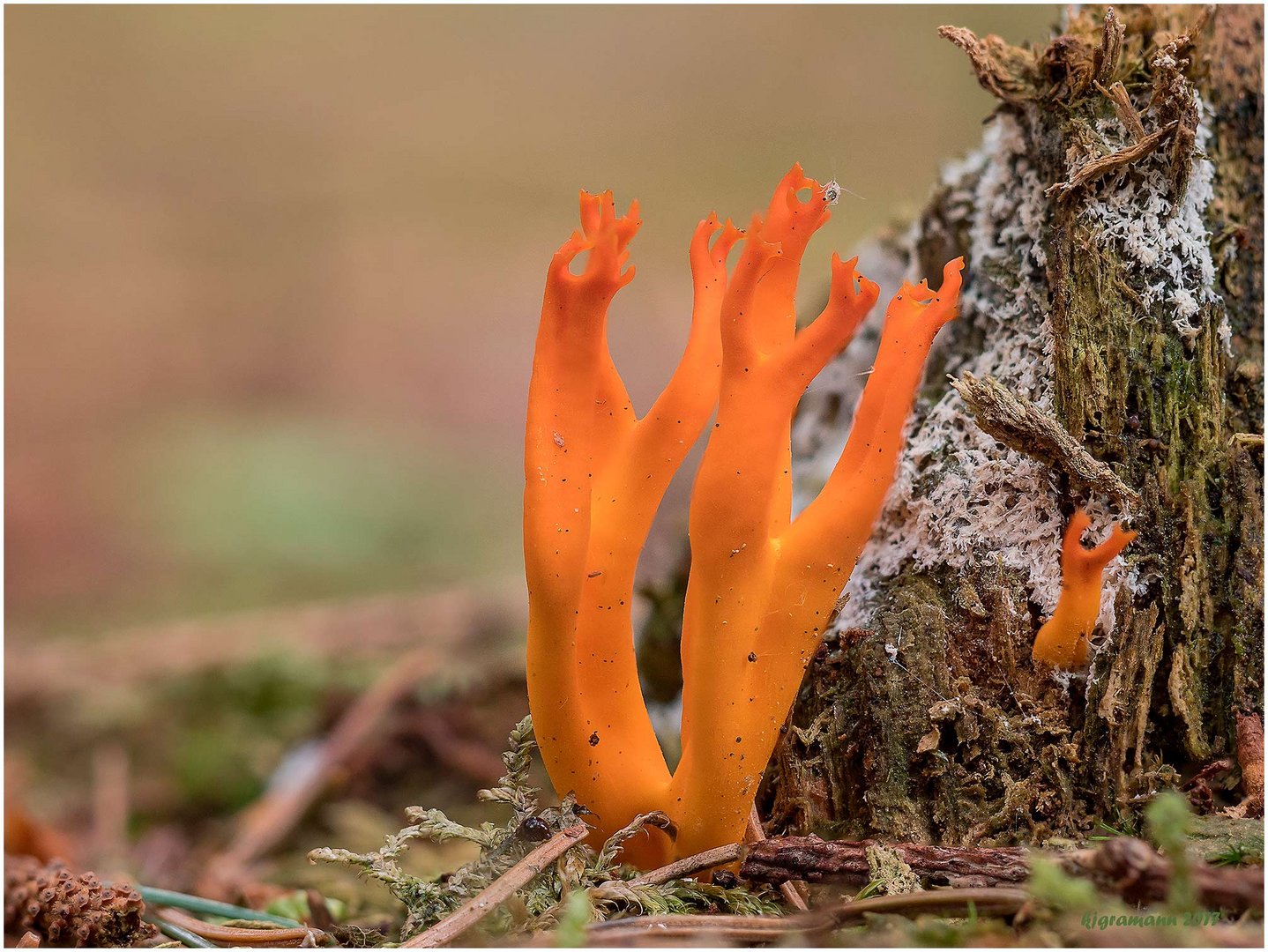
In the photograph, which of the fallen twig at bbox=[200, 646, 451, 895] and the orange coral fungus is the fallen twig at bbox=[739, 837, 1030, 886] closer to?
the orange coral fungus

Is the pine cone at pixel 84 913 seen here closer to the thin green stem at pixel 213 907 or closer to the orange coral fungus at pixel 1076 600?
the thin green stem at pixel 213 907

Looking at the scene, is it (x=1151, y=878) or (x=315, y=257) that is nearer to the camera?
(x=1151, y=878)

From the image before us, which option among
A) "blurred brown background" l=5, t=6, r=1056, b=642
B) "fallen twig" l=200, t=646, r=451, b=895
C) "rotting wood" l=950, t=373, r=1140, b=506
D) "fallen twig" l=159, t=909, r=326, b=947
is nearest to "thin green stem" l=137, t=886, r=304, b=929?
"fallen twig" l=159, t=909, r=326, b=947

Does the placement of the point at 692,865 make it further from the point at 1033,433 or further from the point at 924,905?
the point at 1033,433

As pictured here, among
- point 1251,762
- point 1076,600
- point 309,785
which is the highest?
Answer: point 1076,600

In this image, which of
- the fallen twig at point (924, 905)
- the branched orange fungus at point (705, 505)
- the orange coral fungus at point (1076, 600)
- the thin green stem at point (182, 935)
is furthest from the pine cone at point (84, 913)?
the orange coral fungus at point (1076, 600)

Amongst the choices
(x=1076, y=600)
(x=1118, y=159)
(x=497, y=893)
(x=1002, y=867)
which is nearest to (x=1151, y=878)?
(x=1002, y=867)
